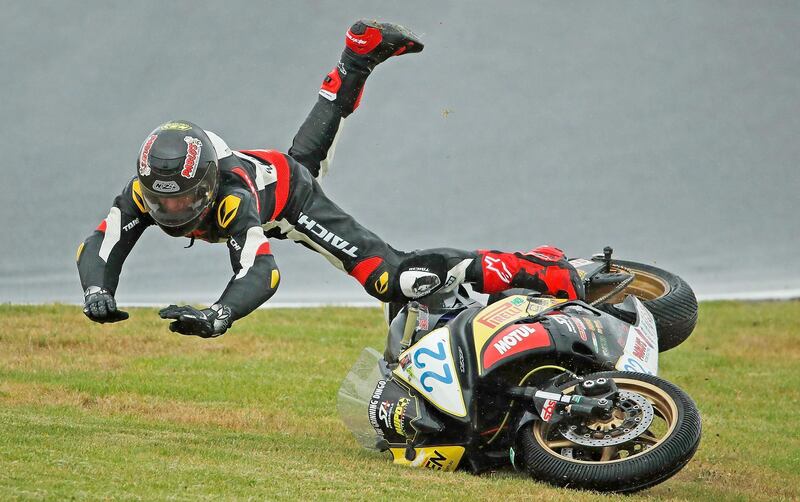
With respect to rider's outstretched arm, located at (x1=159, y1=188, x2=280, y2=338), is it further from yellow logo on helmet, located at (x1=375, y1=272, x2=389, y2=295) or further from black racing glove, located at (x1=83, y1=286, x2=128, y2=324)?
yellow logo on helmet, located at (x1=375, y1=272, x2=389, y2=295)

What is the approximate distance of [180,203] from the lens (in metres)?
6.28

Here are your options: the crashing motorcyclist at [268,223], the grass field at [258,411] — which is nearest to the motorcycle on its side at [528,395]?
the grass field at [258,411]

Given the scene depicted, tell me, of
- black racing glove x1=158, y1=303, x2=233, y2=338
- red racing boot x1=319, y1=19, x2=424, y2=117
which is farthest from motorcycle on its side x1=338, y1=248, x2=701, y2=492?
red racing boot x1=319, y1=19, x2=424, y2=117

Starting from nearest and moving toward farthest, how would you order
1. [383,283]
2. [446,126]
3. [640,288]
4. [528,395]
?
[528,395] < [383,283] < [640,288] < [446,126]

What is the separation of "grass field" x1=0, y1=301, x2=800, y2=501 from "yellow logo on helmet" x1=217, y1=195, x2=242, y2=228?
3.86ft

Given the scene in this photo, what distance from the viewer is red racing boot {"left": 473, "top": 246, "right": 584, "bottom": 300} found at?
7.46 meters

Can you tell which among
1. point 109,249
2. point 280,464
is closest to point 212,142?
point 109,249

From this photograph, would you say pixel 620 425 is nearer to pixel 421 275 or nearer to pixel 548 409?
pixel 548 409

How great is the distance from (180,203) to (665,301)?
10.0ft

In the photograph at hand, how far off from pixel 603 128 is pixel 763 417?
581 centimetres

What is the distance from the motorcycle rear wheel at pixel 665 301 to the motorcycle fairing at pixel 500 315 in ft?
1.62

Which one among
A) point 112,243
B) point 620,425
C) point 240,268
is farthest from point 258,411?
point 620,425

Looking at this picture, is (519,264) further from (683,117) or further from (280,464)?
(683,117)

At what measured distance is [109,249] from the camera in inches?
263
